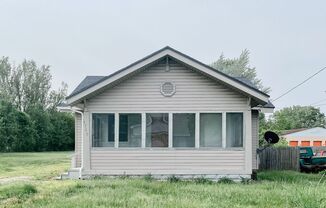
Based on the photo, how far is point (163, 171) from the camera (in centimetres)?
1284

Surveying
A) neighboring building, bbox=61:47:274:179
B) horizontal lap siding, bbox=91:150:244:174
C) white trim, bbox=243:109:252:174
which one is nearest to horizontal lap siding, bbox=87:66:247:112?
neighboring building, bbox=61:47:274:179

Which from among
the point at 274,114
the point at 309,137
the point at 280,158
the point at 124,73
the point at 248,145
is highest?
the point at 274,114

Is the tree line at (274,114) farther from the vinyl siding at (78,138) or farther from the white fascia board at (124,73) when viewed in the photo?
the white fascia board at (124,73)

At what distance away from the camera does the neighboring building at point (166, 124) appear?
12.8m

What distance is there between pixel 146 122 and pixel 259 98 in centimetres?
349

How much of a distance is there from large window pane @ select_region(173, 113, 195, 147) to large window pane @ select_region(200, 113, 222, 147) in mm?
280

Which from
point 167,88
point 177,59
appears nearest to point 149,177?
point 167,88

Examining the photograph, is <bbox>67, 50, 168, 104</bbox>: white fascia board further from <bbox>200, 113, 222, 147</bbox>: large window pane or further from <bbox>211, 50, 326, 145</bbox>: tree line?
<bbox>211, 50, 326, 145</bbox>: tree line

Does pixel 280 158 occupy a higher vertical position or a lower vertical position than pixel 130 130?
lower

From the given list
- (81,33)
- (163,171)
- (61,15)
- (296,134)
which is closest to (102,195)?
(163,171)

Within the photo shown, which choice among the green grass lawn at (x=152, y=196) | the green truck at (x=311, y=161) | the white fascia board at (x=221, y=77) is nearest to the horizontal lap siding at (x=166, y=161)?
the white fascia board at (x=221, y=77)

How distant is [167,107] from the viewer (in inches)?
509

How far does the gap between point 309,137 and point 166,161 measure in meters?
36.2

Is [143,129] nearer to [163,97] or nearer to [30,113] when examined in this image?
[163,97]
